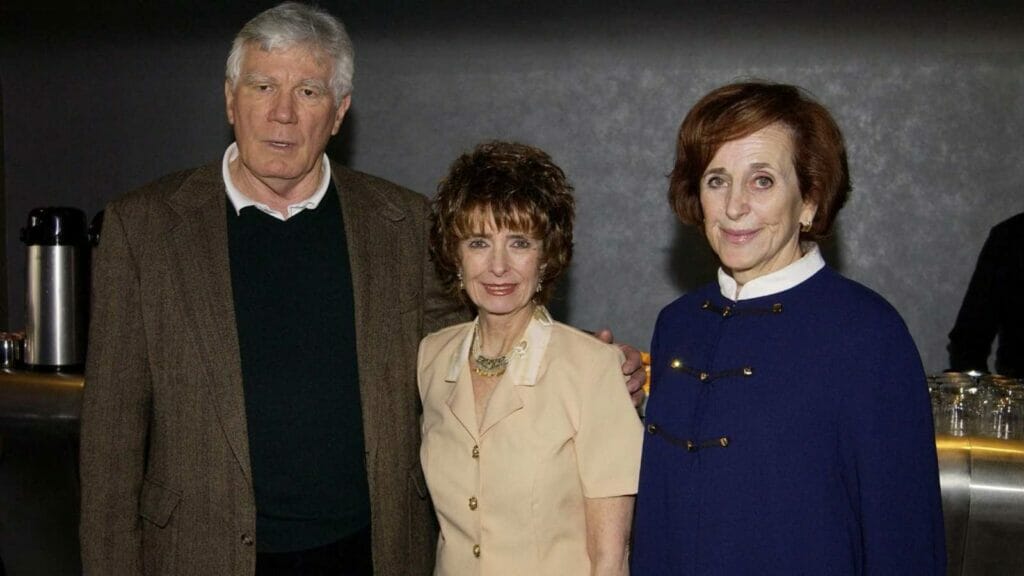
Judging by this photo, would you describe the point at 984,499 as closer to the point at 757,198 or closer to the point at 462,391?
the point at 757,198

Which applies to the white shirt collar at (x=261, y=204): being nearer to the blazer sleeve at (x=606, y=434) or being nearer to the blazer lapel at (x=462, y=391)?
the blazer lapel at (x=462, y=391)

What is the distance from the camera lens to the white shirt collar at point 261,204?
239 centimetres

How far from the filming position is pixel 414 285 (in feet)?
8.27

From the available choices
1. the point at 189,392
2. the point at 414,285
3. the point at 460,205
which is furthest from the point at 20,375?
the point at 460,205

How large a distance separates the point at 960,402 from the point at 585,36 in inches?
115

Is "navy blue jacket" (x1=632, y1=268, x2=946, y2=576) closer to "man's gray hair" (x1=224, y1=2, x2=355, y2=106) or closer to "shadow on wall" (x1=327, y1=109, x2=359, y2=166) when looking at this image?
"man's gray hair" (x1=224, y1=2, x2=355, y2=106)

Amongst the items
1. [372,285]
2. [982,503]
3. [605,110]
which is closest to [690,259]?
[605,110]

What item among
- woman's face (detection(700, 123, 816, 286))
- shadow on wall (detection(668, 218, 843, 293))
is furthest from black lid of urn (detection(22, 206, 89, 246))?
shadow on wall (detection(668, 218, 843, 293))

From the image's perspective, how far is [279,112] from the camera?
7.66ft

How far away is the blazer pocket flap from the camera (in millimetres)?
2289

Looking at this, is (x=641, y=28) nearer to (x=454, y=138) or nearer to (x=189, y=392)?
(x=454, y=138)

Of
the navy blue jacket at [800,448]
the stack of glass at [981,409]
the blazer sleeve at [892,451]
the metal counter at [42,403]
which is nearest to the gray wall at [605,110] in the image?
the metal counter at [42,403]

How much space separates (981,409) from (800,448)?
130 cm

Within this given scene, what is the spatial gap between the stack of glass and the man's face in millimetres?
1876
